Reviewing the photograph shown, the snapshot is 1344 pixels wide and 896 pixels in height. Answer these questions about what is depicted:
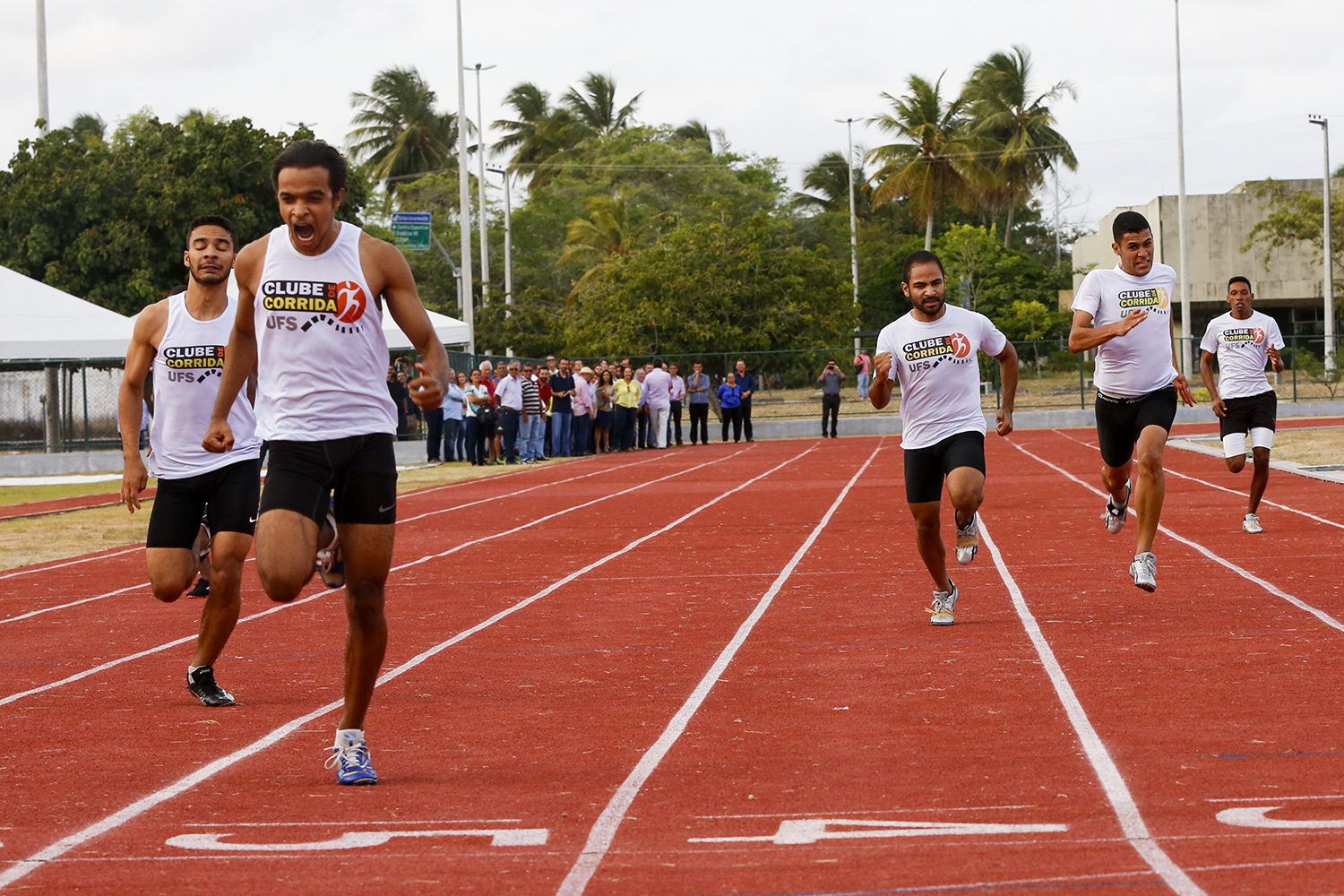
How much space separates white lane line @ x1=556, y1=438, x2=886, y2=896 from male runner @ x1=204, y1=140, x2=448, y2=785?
0.82m

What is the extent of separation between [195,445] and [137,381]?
444 millimetres

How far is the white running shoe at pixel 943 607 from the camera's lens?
7.93m

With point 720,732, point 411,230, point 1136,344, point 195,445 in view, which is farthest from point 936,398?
point 411,230

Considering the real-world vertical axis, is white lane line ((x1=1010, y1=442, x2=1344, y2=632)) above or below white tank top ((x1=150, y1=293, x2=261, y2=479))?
below

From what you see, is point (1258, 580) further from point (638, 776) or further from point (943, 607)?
point (638, 776)

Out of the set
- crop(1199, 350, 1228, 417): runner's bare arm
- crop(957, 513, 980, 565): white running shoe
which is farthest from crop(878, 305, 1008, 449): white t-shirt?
crop(1199, 350, 1228, 417): runner's bare arm

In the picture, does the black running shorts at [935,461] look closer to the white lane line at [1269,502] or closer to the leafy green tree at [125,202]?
the white lane line at [1269,502]

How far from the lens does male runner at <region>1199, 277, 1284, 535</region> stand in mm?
12352

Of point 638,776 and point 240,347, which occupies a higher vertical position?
point 240,347

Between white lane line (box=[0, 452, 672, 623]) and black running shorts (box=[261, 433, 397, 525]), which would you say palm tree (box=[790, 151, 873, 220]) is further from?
black running shorts (box=[261, 433, 397, 525])

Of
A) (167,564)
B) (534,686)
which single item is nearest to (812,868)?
(534,686)

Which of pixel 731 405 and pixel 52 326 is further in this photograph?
pixel 731 405

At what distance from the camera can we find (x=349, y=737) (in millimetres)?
4906

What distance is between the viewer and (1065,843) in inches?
157
